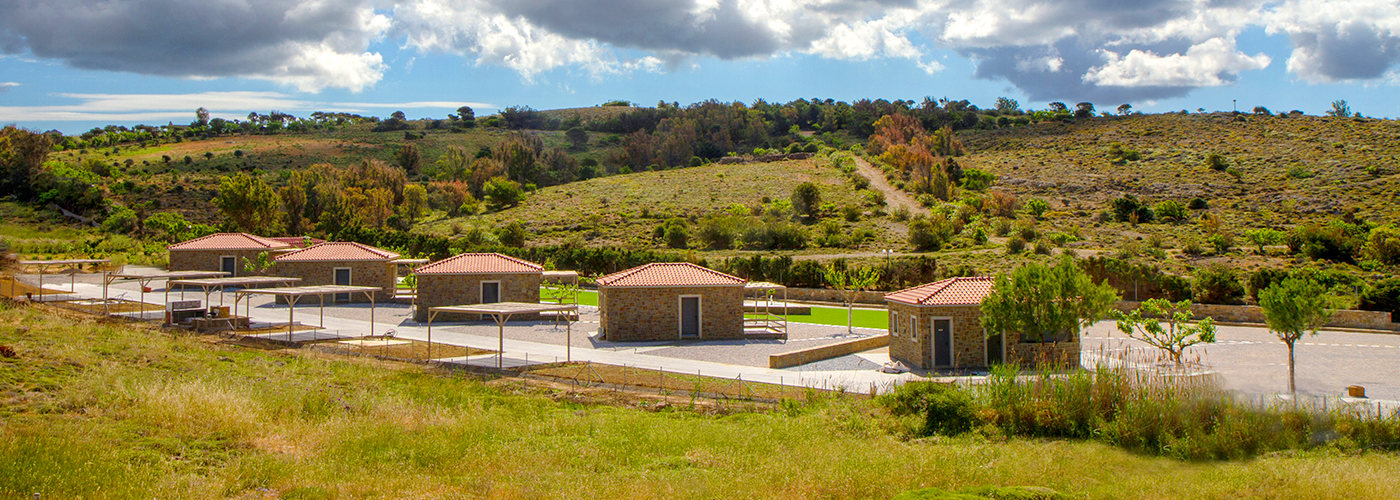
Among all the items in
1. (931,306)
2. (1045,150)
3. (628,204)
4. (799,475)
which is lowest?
(799,475)

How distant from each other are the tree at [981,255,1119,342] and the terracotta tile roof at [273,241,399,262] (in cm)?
2445

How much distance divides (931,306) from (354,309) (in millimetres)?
21762

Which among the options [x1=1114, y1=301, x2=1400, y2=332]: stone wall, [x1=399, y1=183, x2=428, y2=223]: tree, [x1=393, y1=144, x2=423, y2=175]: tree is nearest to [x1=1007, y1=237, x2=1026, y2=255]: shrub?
[x1=1114, y1=301, x2=1400, y2=332]: stone wall

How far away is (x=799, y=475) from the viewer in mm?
10859

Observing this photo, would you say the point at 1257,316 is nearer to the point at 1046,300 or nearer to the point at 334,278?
the point at 1046,300

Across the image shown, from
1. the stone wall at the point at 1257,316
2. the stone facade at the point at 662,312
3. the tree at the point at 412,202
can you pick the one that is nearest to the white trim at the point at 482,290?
the stone facade at the point at 662,312

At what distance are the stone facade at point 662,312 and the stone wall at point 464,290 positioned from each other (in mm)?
5416

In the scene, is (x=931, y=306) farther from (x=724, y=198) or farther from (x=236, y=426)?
(x=724, y=198)

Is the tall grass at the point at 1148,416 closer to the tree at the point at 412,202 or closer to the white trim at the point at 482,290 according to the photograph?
the white trim at the point at 482,290

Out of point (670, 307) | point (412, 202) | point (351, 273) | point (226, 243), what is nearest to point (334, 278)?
point (351, 273)

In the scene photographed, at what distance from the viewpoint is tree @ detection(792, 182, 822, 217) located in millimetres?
63844

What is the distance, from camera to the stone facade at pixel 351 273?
3497cm

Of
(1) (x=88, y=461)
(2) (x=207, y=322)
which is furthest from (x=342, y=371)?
(2) (x=207, y=322)

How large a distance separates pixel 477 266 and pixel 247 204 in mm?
32720
